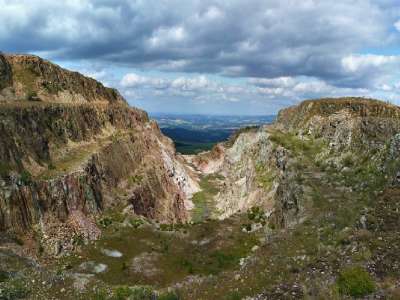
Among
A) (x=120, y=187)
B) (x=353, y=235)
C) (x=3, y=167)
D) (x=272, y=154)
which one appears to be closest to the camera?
(x=353, y=235)

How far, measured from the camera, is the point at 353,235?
83.8 feet

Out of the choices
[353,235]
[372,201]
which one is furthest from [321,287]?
[372,201]

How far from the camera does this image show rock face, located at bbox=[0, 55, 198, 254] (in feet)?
132

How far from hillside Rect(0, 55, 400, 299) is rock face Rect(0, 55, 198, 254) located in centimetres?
20

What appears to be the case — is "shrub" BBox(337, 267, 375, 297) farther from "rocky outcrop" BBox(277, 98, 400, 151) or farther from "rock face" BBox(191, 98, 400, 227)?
"rocky outcrop" BBox(277, 98, 400, 151)

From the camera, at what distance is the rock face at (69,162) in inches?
1578

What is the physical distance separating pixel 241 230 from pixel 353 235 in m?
21.3

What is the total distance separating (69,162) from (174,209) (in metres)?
23.6

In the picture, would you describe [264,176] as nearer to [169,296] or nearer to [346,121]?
[346,121]

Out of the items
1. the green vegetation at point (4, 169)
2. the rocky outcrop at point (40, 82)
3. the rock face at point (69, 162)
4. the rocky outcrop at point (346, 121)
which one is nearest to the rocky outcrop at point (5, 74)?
the rocky outcrop at point (40, 82)

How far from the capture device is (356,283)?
1973 cm

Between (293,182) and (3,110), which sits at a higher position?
(3,110)

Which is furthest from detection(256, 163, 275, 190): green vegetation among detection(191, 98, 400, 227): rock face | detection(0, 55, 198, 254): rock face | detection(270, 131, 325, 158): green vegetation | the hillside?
detection(0, 55, 198, 254): rock face

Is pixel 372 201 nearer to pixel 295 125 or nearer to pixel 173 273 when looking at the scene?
pixel 173 273
